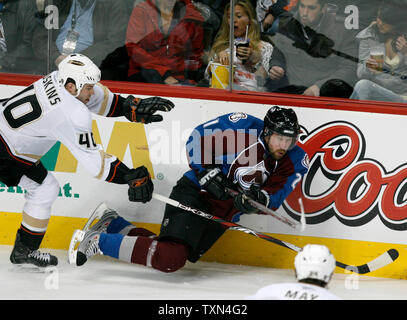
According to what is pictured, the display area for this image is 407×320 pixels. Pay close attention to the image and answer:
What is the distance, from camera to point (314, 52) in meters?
4.08

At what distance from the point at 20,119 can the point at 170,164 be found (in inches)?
35.7

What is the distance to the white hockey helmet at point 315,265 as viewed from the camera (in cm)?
234

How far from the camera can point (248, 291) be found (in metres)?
3.60

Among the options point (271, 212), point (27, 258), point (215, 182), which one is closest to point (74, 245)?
point (27, 258)

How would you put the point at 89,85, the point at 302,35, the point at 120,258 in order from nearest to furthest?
the point at 89,85
the point at 120,258
the point at 302,35

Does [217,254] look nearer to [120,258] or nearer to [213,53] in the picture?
[120,258]

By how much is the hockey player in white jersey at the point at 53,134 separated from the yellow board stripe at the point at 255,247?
349 millimetres

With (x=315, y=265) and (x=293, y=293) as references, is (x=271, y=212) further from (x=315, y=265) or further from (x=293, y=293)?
(x=293, y=293)

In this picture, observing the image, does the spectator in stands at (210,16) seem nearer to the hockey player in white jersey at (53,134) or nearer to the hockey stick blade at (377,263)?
the hockey player in white jersey at (53,134)

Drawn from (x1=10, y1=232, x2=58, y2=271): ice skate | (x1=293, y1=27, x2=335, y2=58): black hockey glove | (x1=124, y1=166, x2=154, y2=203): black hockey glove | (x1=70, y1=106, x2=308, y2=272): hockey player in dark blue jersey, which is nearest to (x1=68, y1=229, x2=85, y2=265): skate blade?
(x1=70, y1=106, x2=308, y2=272): hockey player in dark blue jersey

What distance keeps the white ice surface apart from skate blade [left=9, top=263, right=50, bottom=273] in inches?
0.4

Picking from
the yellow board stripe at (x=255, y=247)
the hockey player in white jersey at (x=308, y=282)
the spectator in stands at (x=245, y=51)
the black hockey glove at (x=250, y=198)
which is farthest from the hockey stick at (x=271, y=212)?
the hockey player in white jersey at (x=308, y=282)

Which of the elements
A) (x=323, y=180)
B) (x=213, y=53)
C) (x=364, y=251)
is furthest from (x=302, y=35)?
(x=364, y=251)

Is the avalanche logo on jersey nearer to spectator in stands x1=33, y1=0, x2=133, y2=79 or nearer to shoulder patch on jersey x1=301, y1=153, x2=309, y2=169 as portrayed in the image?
shoulder patch on jersey x1=301, y1=153, x2=309, y2=169
